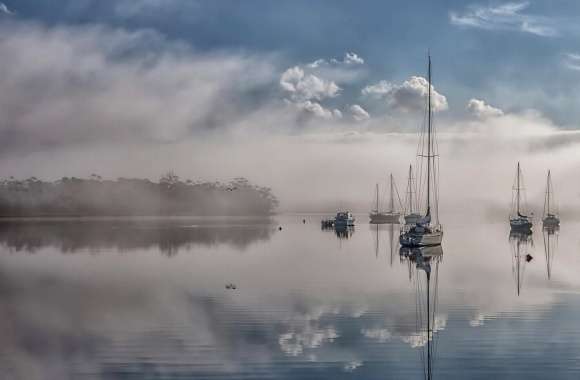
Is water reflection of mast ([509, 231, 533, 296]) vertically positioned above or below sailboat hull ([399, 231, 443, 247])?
below

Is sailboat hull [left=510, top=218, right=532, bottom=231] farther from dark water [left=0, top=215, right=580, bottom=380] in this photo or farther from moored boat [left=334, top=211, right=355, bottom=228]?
dark water [left=0, top=215, right=580, bottom=380]

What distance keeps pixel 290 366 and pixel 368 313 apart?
1065 cm

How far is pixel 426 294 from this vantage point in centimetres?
3838

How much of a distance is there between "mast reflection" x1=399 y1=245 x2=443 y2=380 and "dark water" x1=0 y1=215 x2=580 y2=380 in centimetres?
15

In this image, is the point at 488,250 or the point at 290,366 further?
the point at 488,250

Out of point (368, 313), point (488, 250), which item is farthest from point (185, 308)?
point (488, 250)

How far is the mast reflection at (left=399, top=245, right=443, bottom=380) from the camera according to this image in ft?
76.5

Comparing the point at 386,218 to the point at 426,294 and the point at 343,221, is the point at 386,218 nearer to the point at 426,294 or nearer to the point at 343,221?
the point at 343,221

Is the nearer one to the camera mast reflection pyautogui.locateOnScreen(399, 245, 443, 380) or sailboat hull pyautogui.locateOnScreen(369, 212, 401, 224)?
mast reflection pyautogui.locateOnScreen(399, 245, 443, 380)

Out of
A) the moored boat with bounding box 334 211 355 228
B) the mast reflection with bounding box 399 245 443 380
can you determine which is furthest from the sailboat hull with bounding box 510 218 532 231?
the mast reflection with bounding box 399 245 443 380

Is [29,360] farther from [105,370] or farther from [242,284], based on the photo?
[242,284]

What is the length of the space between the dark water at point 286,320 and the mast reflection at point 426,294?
0.15 m

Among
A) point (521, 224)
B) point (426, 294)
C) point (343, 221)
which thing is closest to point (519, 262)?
point (426, 294)

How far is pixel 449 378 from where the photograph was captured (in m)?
20.3
